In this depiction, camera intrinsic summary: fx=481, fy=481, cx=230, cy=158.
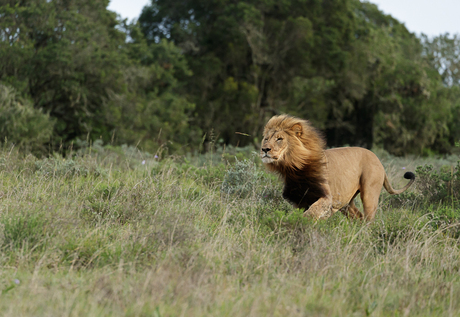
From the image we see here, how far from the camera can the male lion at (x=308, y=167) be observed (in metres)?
5.28

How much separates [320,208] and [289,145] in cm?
77

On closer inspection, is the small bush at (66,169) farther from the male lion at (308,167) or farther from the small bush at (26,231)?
A: the male lion at (308,167)

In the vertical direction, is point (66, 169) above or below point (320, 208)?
below

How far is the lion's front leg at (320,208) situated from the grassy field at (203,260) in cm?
15

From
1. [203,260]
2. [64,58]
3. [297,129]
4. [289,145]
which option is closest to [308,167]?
[289,145]

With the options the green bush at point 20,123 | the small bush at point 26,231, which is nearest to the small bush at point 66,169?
the small bush at point 26,231

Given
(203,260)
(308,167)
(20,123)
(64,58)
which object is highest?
(64,58)

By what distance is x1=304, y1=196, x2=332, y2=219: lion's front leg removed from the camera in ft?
16.9

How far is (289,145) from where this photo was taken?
5.35 m

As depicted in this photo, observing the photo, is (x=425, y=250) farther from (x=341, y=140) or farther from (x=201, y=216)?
(x=341, y=140)

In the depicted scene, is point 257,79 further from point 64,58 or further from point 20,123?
point 20,123

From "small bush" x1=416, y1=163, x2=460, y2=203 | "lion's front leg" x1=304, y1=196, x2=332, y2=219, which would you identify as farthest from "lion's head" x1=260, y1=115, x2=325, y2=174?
"small bush" x1=416, y1=163, x2=460, y2=203

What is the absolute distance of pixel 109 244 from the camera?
434cm

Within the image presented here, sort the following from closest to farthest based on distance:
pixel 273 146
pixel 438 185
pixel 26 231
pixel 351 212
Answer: pixel 26 231
pixel 273 146
pixel 351 212
pixel 438 185
